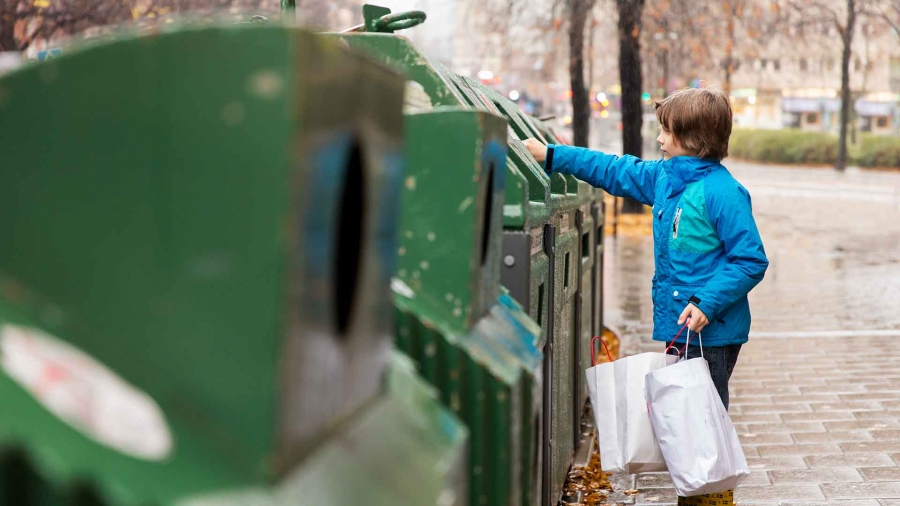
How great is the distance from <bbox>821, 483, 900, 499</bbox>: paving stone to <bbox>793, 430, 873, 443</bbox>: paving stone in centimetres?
79

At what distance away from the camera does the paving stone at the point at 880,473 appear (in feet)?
15.9

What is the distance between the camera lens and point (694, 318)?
11.9 feet

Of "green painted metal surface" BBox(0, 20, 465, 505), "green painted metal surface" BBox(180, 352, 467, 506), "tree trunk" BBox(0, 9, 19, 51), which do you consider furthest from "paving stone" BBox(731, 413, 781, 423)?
"tree trunk" BBox(0, 9, 19, 51)

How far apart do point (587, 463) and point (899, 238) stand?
13.5 metres

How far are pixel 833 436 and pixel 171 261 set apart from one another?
4.93m

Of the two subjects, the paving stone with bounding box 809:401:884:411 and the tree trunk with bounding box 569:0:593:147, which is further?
the tree trunk with bounding box 569:0:593:147

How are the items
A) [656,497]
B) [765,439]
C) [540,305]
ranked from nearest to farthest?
[540,305] < [656,497] < [765,439]

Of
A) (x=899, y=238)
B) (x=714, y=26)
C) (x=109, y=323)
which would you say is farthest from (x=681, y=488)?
(x=714, y=26)

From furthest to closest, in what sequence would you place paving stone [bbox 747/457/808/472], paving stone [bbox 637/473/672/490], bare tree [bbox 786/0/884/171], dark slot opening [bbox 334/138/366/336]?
bare tree [bbox 786/0/884/171] < paving stone [bbox 747/457/808/472] < paving stone [bbox 637/473/672/490] < dark slot opening [bbox 334/138/366/336]

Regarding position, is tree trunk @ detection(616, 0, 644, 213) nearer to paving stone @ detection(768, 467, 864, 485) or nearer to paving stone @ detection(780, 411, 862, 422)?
paving stone @ detection(780, 411, 862, 422)

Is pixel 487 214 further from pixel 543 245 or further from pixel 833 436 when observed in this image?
pixel 833 436

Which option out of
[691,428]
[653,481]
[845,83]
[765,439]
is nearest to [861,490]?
[653,481]

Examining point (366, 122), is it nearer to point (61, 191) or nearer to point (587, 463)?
point (61, 191)

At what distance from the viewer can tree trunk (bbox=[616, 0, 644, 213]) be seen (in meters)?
17.1
